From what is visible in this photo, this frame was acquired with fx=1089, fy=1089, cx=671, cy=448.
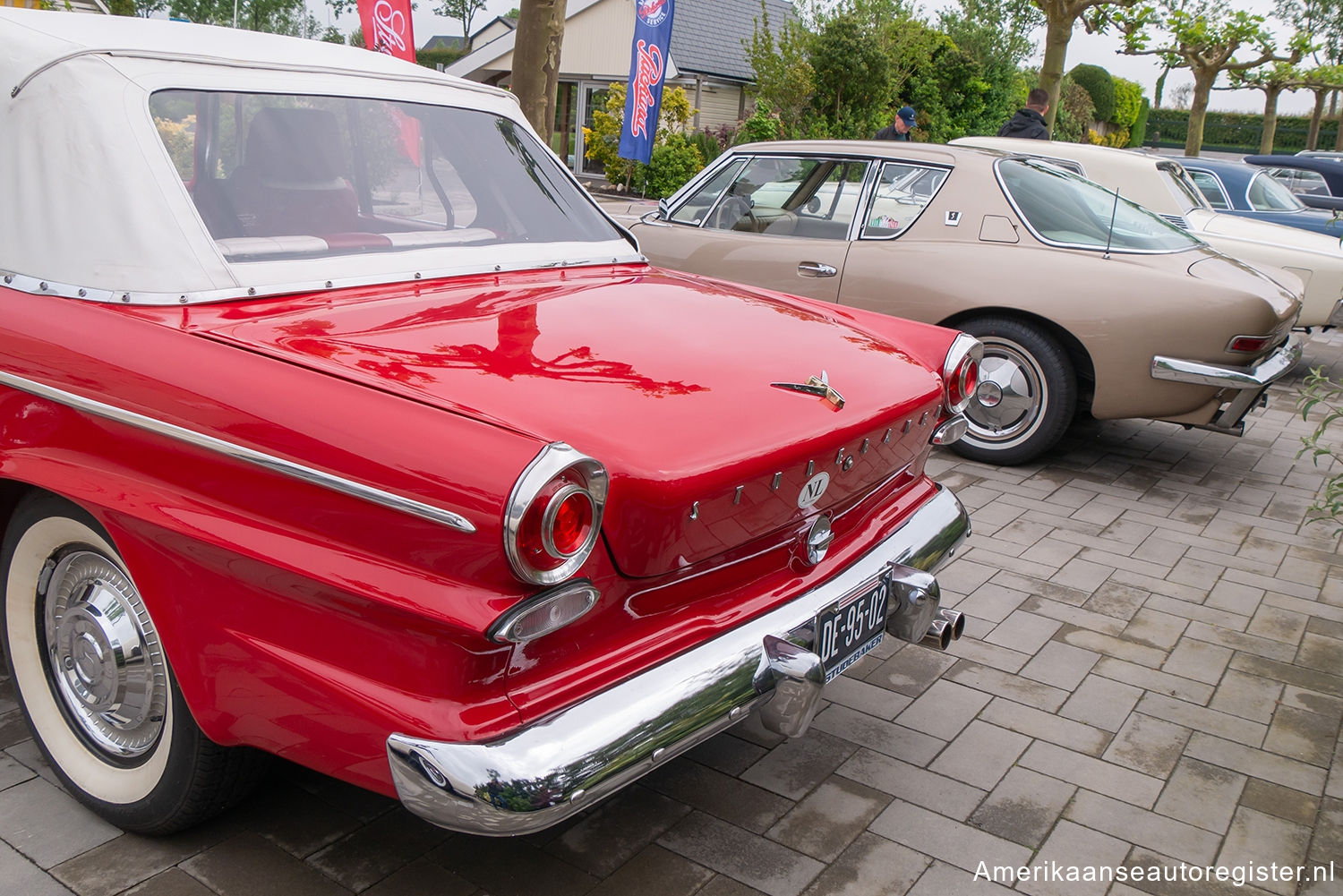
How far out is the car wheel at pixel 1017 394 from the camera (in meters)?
5.71

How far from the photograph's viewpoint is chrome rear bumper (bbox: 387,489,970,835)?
6.07 ft

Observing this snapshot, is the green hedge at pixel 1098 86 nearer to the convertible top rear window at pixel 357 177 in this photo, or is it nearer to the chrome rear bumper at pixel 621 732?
the convertible top rear window at pixel 357 177

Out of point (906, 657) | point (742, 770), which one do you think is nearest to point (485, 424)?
A: point (742, 770)

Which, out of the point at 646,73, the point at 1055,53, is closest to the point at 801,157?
the point at 646,73

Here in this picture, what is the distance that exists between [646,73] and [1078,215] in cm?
689

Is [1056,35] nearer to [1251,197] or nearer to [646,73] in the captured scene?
[1251,197]

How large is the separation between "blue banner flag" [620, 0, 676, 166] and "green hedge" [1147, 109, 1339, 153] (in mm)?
44389

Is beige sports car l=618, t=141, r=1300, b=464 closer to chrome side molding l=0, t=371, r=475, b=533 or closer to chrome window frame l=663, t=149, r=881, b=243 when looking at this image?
chrome window frame l=663, t=149, r=881, b=243

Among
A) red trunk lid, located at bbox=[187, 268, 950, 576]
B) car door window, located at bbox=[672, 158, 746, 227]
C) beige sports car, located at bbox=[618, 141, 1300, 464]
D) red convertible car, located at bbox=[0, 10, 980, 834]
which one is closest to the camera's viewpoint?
red convertible car, located at bbox=[0, 10, 980, 834]

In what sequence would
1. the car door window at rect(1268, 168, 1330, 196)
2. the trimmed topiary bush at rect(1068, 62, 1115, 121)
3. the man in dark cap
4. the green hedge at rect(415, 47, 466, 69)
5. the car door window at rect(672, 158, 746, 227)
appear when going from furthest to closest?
the green hedge at rect(415, 47, 466, 69) → the trimmed topiary bush at rect(1068, 62, 1115, 121) → the car door window at rect(1268, 168, 1330, 196) → the man in dark cap → the car door window at rect(672, 158, 746, 227)

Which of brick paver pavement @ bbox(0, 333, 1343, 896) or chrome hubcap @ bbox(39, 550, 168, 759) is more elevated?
chrome hubcap @ bbox(39, 550, 168, 759)

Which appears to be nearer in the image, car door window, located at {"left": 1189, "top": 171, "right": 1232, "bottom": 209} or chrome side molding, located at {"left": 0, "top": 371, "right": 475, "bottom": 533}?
chrome side molding, located at {"left": 0, "top": 371, "right": 475, "bottom": 533}

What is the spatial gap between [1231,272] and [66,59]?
5.38 meters

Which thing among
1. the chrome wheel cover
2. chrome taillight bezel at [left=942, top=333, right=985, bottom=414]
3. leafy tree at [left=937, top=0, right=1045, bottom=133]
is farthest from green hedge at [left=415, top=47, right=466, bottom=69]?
chrome taillight bezel at [left=942, top=333, right=985, bottom=414]
